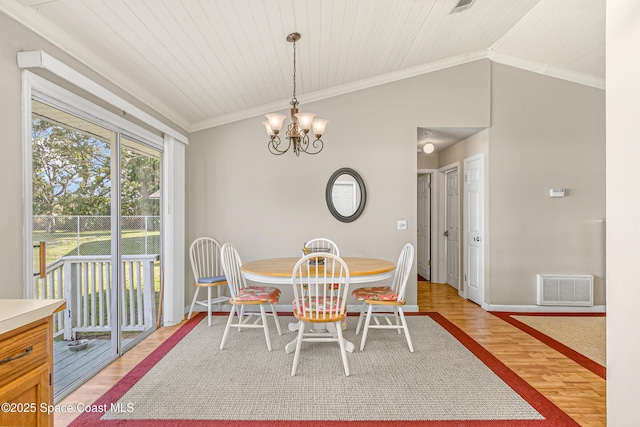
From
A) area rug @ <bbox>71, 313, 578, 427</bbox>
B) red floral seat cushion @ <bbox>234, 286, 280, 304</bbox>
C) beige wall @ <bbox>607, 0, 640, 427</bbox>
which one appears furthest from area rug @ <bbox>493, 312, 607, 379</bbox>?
red floral seat cushion @ <bbox>234, 286, 280, 304</bbox>

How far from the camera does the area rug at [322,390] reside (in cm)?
200

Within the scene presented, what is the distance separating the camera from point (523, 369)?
8.68 ft

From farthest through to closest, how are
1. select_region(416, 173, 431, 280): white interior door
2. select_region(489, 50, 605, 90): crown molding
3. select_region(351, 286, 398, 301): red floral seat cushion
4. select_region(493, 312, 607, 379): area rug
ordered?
select_region(416, 173, 431, 280): white interior door
select_region(489, 50, 605, 90): crown molding
select_region(351, 286, 398, 301): red floral seat cushion
select_region(493, 312, 607, 379): area rug

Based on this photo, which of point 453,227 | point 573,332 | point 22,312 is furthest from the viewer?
point 453,227

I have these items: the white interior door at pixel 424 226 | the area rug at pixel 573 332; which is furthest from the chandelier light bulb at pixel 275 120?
the white interior door at pixel 424 226

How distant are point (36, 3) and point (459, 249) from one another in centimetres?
532

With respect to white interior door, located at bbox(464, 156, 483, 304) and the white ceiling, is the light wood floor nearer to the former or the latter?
white interior door, located at bbox(464, 156, 483, 304)

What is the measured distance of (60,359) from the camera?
2.32 m

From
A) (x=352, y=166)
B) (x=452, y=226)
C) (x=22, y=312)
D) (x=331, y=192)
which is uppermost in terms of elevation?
(x=352, y=166)

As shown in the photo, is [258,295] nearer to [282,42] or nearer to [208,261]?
[208,261]

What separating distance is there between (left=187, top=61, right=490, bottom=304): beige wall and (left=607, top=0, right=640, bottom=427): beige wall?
260 centimetres

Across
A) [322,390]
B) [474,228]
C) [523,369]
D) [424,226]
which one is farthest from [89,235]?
[424,226]

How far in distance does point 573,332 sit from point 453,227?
7.72 feet

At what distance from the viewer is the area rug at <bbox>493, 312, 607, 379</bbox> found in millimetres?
2854
